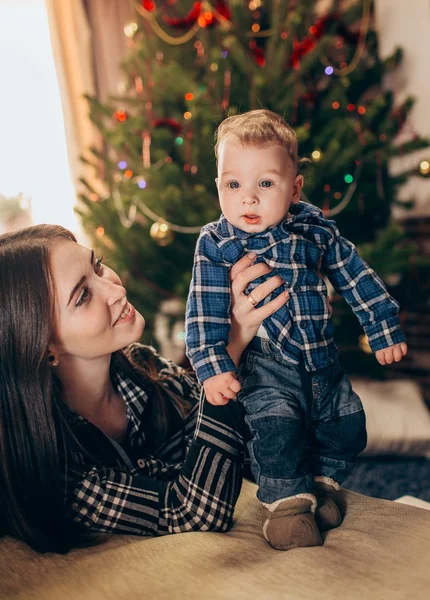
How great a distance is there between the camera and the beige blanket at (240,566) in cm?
99

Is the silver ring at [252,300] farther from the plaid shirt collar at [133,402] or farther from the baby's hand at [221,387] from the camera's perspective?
the plaid shirt collar at [133,402]

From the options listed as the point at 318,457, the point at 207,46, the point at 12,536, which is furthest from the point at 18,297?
the point at 207,46

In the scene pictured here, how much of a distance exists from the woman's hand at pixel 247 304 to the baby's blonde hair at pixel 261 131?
0.78ft

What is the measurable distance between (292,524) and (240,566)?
14 cm

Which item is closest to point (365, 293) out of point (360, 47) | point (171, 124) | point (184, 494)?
point (184, 494)

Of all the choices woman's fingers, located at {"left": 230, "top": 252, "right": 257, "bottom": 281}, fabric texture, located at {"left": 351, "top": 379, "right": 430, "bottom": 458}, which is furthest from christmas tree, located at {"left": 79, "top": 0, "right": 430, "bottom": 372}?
woman's fingers, located at {"left": 230, "top": 252, "right": 257, "bottom": 281}

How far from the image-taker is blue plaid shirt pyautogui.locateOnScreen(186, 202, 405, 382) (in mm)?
1271

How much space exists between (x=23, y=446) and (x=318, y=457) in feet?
2.09

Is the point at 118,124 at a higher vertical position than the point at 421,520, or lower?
higher

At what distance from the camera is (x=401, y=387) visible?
3121mm

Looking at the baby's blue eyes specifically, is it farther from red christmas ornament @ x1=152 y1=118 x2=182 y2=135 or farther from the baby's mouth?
red christmas ornament @ x1=152 y1=118 x2=182 y2=135

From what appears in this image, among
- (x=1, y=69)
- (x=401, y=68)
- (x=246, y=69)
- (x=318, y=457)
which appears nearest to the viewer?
(x=318, y=457)

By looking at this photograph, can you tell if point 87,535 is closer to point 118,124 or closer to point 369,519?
point 369,519

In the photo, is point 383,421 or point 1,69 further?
point 1,69
